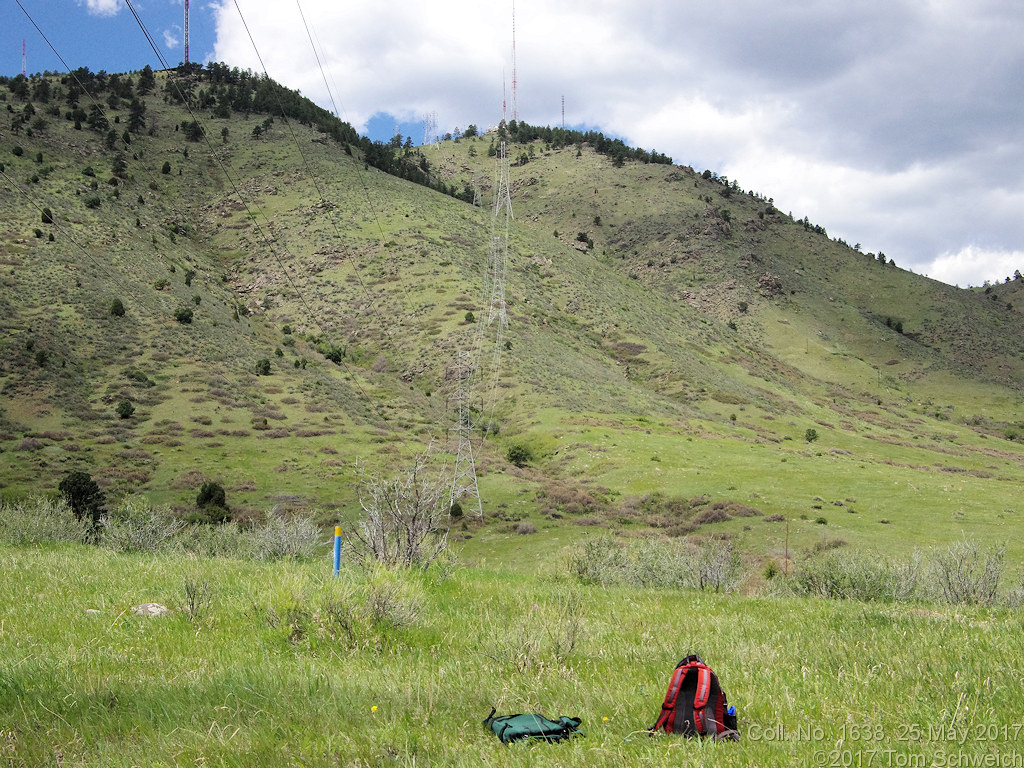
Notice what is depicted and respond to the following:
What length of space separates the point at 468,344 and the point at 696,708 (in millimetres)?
71607

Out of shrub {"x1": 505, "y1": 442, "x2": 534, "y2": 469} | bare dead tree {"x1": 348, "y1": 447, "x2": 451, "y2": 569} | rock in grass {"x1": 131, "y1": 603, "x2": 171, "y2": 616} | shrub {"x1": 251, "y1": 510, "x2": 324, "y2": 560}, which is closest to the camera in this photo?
rock in grass {"x1": 131, "y1": 603, "x2": 171, "y2": 616}

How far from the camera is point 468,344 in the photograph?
74750mm

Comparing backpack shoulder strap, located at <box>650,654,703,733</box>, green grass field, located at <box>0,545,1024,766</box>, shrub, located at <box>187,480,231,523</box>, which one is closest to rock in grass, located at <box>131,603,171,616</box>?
green grass field, located at <box>0,545,1024,766</box>

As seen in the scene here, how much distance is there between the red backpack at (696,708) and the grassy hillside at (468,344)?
1189 inches

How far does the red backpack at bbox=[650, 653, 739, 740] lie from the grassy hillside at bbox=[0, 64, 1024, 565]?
1189 inches

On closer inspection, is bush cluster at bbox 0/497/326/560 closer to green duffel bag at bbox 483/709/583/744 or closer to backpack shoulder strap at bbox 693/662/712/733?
green duffel bag at bbox 483/709/583/744

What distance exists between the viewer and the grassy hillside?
43.3 m

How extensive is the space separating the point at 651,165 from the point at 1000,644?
17246 centimetres

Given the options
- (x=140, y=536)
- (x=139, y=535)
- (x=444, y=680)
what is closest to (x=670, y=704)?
(x=444, y=680)

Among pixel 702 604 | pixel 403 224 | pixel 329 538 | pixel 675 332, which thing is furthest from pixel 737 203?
pixel 702 604

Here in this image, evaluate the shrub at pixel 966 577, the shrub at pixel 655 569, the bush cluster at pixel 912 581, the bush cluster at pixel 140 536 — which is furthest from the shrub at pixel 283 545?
the shrub at pixel 966 577

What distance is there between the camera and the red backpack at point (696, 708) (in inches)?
142

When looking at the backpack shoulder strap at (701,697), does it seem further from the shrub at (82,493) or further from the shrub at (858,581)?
the shrub at (82,493)

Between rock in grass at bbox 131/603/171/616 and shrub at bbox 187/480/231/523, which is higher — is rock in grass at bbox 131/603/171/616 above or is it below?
above
